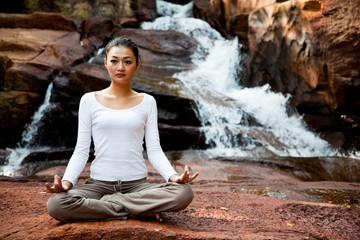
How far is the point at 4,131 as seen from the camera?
8516 millimetres

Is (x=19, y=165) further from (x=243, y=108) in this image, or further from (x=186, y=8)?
(x=186, y=8)

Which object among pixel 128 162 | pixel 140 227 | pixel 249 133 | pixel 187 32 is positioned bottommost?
pixel 249 133

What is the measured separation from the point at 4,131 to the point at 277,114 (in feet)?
25.2

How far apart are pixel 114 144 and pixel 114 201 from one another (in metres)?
0.45

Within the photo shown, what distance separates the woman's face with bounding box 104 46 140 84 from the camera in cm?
254

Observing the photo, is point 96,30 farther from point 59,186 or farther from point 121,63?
point 59,186

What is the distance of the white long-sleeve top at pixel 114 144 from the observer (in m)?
2.46

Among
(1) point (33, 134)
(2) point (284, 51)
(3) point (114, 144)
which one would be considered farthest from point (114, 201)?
(2) point (284, 51)

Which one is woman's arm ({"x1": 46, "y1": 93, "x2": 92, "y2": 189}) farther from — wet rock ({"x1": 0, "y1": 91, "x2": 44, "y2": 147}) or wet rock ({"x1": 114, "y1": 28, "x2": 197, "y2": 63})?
wet rock ({"x1": 114, "y1": 28, "x2": 197, "y2": 63})

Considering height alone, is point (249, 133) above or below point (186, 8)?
below

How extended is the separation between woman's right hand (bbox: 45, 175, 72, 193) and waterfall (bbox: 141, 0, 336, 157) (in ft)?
17.6

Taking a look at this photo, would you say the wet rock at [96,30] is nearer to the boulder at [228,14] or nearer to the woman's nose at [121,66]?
the boulder at [228,14]

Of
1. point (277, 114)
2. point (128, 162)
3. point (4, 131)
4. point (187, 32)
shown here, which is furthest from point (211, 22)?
point (128, 162)

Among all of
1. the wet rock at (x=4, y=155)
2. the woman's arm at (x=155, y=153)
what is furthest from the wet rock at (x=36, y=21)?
the woman's arm at (x=155, y=153)
